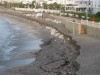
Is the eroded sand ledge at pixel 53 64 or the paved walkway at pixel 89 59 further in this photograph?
the eroded sand ledge at pixel 53 64

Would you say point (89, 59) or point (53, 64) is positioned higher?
point (89, 59)

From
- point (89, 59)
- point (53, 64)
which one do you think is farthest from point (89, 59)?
point (53, 64)

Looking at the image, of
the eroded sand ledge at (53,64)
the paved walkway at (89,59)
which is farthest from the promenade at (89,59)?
the eroded sand ledge at (53,64)

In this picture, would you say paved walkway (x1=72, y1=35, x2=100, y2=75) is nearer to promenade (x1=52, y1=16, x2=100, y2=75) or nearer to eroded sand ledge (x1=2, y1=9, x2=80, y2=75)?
promenade (x1=52, y1=16, x2=100, y2=75)

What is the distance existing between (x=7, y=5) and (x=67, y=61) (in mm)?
141573

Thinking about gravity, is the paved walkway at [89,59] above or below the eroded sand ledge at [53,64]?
above

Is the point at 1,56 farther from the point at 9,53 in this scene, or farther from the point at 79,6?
the point at 79,6

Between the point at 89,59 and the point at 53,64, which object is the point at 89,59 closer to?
the point at 89,59

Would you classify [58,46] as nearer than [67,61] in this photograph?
No

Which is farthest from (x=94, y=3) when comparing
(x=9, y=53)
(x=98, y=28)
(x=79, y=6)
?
(x=9, y=53)

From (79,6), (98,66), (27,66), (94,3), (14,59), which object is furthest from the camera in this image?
(79,6)

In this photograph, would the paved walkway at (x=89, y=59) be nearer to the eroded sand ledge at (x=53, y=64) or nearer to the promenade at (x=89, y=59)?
the promenade at (x=89, y=59)

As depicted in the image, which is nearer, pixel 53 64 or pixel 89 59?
pixel 89 59

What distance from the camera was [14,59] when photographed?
66.6ft
